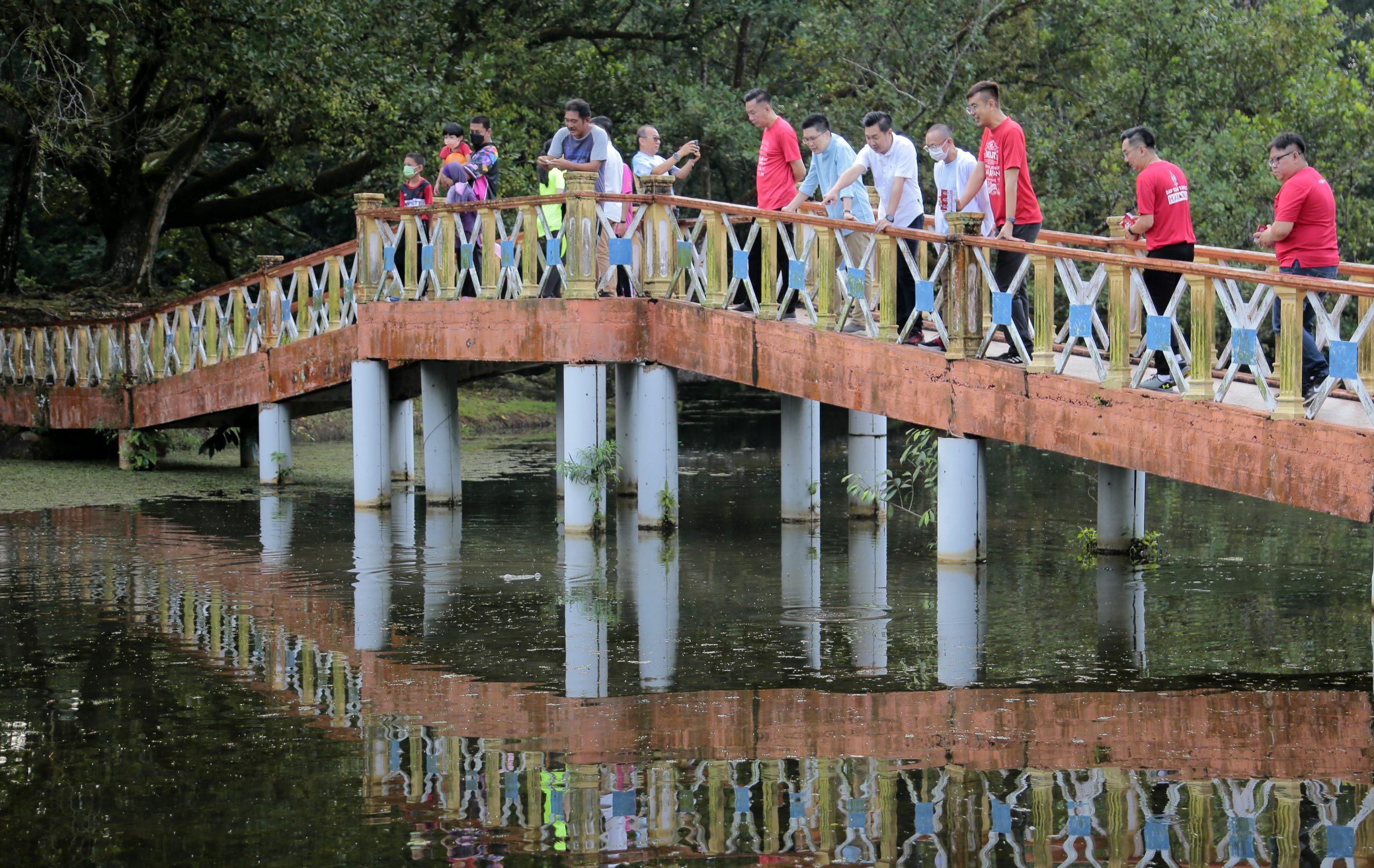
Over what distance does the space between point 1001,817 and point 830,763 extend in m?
0.96

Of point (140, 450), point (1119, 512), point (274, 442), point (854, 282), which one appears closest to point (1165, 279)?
point (854, 282)

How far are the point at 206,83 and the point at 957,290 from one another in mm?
12782

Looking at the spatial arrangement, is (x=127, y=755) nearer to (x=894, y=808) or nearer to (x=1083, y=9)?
(x=894, y=808)

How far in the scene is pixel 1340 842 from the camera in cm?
615

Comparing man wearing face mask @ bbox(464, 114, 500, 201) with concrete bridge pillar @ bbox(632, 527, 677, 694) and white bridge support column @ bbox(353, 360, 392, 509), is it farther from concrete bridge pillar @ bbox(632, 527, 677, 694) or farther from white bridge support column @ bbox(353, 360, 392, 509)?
concrete bridge pillar @ bbox(632, 527, 677, 694)

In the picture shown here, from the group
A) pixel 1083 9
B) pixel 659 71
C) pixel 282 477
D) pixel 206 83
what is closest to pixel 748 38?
pixel 659 71

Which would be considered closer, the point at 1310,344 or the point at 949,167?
the point at 1310,344

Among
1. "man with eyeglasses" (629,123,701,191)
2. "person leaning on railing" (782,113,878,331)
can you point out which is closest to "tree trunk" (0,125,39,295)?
"man with eyeglasses" (629,123,701,191)

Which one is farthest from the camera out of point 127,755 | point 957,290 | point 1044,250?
point 957,290

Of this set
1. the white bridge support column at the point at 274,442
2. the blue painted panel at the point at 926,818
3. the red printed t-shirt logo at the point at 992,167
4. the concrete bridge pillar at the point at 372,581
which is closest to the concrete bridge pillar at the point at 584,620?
the concrete bridge pillar at the point at 372,581

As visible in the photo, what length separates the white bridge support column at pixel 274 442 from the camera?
19.2m

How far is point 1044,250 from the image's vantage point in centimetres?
1118

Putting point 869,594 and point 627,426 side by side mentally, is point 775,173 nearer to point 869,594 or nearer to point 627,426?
point 627,426

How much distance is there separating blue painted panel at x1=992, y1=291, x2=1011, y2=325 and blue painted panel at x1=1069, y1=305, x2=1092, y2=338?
0.60 m
